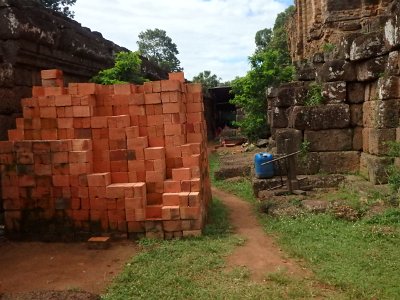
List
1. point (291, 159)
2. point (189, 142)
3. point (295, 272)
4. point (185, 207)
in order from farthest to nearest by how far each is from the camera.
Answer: point (291, 159) → point (189, 142) → point (185, 207) → point (295, 272)

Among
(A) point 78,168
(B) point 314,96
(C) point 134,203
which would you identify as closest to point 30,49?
(A) point 78,168

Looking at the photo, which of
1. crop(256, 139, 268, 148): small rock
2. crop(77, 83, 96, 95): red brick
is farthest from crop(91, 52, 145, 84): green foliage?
crop(256, 139, 268, 148): small rock

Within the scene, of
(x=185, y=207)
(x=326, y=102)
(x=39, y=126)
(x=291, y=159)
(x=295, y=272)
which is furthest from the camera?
(x=326, y=102)

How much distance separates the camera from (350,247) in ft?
14.8

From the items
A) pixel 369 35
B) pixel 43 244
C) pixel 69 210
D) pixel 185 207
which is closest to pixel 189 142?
pixel 185 207

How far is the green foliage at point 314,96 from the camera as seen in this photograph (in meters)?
8.10

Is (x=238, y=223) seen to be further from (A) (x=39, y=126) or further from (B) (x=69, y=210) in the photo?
(A) (x=39, y=126)

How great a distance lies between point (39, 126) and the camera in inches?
220

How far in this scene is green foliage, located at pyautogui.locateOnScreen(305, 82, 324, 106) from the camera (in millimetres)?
8102

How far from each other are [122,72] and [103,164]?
3505 millimetres

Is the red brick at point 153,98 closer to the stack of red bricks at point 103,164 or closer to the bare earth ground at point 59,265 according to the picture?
the stack of red bricks at point 103,164

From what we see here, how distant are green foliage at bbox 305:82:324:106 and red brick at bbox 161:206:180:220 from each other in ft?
14.7

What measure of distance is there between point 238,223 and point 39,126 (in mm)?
3494

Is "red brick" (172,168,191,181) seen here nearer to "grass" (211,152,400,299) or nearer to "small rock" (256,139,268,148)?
"grass" (211,152,400,299)
